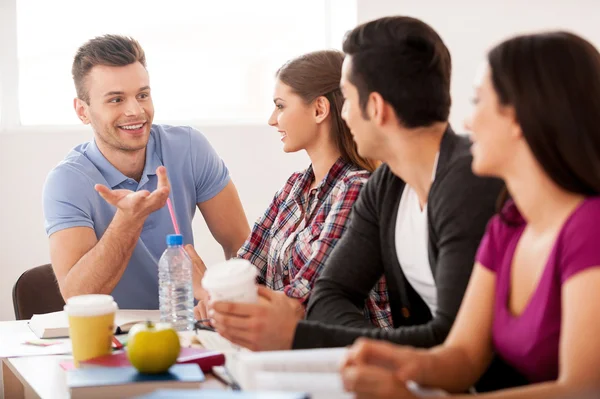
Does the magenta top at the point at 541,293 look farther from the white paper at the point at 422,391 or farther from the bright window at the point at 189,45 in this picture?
the bright window at the point at 189,45

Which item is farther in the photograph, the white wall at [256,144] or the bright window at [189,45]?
the bright window at [189,45]

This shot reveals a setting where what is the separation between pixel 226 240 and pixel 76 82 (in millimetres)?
755

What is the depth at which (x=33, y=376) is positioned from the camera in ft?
5.26

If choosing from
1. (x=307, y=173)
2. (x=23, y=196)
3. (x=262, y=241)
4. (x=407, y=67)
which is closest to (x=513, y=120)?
(x=407, y=67)

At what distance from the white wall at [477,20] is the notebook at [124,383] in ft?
10.5

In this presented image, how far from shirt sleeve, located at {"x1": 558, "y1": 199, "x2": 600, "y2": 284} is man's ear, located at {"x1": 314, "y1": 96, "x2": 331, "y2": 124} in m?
1.18

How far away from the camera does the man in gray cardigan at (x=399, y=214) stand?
1504mm

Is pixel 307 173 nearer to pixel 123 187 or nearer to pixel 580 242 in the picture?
pixel 123 187

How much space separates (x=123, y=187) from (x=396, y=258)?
3.88 feet

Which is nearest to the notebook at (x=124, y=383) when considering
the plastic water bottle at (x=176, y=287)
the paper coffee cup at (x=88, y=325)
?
the paper coffee cup at (x=88, y=325)

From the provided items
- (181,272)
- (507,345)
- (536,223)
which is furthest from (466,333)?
(181,272)

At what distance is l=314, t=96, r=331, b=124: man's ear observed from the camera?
2.29 m

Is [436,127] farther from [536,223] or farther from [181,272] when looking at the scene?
[181,272]

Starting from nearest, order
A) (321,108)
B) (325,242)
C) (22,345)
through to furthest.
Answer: (22,345) < (325,242) < (321,108)
